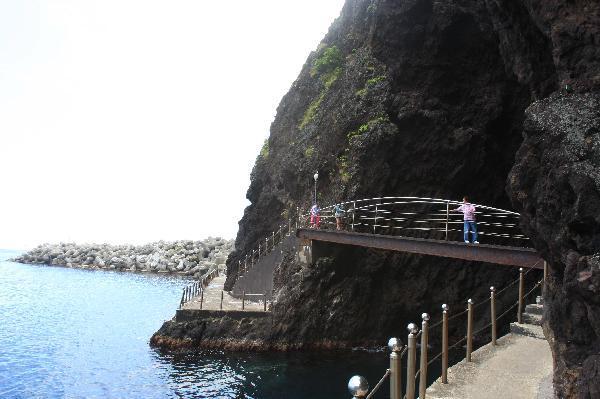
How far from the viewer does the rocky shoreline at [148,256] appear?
65.1m

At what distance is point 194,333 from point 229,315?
1.80 meters

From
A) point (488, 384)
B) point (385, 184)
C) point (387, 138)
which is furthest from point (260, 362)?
point (488, 384)

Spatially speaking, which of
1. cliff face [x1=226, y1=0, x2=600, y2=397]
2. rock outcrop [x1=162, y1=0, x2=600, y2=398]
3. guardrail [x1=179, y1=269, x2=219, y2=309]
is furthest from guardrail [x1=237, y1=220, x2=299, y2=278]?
guardrail [x1=179, y1=269, x2=219, y2=309]

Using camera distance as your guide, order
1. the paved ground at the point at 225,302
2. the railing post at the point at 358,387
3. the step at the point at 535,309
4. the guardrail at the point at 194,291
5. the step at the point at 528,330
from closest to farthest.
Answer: the railing post at the point at 358,387 < the step at the point at 528,330 < the step at the point at 535,309 < the paved ground at the point at 225,302 < the guardrail at the point at 194,291

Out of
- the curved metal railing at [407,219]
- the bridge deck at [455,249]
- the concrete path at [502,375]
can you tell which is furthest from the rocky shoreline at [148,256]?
the concrete path at [502,375]

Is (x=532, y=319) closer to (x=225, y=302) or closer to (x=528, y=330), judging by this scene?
(x=528, y=330)

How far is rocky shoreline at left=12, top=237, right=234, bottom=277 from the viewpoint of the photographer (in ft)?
213

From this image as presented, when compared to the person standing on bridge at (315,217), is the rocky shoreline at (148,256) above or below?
below

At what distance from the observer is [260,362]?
20375 mm

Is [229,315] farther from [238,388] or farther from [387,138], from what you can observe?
[387,138]

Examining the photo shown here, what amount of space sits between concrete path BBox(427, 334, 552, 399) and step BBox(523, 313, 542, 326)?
1.78 meters

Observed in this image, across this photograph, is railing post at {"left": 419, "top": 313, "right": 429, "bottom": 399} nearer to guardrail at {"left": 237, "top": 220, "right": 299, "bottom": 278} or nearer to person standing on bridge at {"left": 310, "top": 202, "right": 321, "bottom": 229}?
person standing on bridge at {"left": 310, "top": 202, "right": 321, "bottom": 229}

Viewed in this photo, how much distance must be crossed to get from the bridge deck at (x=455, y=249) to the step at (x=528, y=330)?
151 cm

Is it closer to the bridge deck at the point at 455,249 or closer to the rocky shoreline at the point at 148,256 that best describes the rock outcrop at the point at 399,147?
the bridge deck at the point at 455,249
